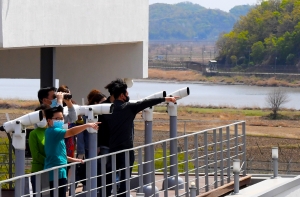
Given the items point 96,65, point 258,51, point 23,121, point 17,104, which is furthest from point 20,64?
point 258,51

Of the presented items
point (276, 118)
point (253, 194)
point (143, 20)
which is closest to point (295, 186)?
point (253, 194)

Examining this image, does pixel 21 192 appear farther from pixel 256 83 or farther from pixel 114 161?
pixel 256 83

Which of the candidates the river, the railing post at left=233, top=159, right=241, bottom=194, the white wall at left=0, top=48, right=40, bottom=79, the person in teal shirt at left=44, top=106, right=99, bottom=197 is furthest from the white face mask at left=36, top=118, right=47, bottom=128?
the river

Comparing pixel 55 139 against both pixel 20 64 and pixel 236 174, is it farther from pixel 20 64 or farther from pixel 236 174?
pixel 20 64

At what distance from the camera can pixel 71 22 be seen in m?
10.4

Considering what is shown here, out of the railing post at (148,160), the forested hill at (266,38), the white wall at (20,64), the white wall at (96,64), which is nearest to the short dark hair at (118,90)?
the railing post at (148,160)

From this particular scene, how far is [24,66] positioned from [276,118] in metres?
56.7

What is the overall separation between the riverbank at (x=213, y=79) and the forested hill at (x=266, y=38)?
11.5ft

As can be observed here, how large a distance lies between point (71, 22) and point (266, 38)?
113 meters

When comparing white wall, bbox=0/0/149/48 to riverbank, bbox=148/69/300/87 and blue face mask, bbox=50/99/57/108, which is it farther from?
riverbank, bbox=148/69/300/87

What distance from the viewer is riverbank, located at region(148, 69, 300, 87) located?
4365 inches

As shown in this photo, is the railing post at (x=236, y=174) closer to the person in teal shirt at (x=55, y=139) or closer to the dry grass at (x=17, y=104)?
the person in teal shirt at (x=55, y=139)

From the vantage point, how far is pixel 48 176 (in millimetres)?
6969

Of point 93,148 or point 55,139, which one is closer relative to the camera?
point 55,139
